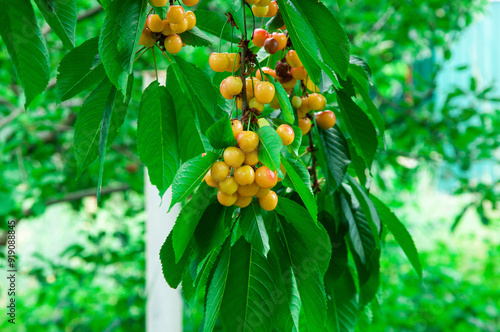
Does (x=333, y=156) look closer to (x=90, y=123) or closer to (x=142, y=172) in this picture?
(x=90, y=123)

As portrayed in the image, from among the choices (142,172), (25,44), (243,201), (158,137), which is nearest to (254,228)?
(243,201)

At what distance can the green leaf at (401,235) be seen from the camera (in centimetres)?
45

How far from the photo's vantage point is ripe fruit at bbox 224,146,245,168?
0.99ft

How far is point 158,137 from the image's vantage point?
38cm

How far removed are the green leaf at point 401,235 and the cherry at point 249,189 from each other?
22 cm

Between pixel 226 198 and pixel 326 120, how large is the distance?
0.18m

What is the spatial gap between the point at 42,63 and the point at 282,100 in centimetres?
19

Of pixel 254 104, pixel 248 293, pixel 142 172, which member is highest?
pixel 142 172

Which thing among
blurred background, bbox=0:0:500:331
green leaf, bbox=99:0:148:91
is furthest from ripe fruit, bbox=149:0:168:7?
blurred background, bbox=0:0:500:331

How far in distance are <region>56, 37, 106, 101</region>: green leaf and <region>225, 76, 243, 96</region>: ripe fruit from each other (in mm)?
114

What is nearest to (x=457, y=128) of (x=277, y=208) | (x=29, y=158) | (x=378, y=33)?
(x=378, y=33)

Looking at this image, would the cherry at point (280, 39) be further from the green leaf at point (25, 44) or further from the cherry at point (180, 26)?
the green leaf at point (25, 44)

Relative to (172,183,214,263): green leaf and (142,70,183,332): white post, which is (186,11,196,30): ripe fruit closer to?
(172,183,214,263): green leaf

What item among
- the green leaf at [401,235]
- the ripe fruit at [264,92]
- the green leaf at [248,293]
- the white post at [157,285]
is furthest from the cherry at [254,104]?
the white post at [157,285]
